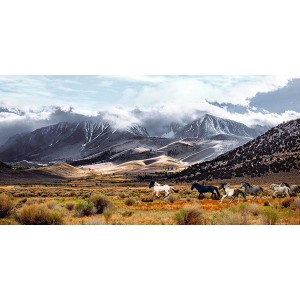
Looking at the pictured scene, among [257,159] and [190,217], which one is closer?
[190,217]

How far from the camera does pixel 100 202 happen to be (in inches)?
538

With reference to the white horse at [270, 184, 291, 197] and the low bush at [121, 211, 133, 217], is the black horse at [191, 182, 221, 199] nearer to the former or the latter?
the white horse at [270, 184, 291, 197]

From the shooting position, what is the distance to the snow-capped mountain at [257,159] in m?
13.9

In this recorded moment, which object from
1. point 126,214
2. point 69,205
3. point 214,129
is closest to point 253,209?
point 214,129

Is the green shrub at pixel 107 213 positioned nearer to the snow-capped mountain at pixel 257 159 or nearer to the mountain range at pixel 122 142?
the mountain range at pixel 122 142

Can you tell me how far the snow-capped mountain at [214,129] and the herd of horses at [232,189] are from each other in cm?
131

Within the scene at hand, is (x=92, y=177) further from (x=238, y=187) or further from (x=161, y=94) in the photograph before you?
(x=238, y=187)

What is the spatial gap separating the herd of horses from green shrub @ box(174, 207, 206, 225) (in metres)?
0.47

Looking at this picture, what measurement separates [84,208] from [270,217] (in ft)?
15.7

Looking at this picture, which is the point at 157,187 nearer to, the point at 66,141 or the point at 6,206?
the point at 66,141

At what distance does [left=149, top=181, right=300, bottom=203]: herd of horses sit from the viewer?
Result: 44.3ft

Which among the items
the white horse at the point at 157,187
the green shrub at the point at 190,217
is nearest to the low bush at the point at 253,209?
the green shrub at the point at 190,217

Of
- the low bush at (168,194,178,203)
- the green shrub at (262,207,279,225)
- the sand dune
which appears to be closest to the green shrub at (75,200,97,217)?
the sand dune

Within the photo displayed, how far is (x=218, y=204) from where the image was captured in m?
13.6
